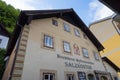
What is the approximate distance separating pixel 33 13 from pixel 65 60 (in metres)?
4.49

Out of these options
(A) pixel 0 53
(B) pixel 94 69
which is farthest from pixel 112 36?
(A) pixel 0 53

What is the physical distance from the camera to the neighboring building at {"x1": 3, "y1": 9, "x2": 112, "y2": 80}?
7050 mm

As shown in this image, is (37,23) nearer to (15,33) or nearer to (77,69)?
(15,33)

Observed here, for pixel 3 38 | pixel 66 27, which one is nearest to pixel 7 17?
pixel 3 38

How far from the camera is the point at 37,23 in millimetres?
9367

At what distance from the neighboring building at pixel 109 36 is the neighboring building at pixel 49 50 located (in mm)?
4765

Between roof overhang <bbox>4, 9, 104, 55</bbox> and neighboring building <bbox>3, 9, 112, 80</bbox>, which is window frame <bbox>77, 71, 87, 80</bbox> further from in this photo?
roof overhang <bbox>4, 9, 104, 55</bbox>

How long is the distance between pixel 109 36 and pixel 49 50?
13.5m

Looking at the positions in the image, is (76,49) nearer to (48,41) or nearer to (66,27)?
(66,27)

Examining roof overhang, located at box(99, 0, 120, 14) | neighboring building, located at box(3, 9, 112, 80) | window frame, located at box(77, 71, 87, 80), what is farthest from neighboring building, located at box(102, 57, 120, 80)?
roof overhang, located at box(99, 0, 120, 14)

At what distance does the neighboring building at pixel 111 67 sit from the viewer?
50.4 feet

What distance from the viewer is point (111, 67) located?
1585cm

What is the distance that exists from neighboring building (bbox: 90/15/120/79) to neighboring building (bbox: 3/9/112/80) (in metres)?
4.76

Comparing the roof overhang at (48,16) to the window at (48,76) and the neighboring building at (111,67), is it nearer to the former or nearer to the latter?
the neighboring building at (111,67)
